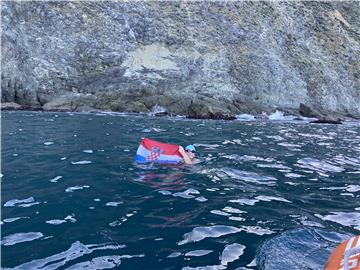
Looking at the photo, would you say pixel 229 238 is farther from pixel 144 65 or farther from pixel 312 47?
pixel 312 47

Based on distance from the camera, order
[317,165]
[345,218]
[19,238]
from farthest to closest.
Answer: [317,165] < [345,218] < [19,238]

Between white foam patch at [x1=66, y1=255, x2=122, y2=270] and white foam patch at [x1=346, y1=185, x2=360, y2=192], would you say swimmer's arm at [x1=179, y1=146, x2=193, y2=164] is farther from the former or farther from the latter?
white foam patch at [x1=66, y1=255, x2=122, y2=270]

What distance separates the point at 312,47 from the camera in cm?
4959

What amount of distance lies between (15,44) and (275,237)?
129 feet

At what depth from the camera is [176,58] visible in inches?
1731

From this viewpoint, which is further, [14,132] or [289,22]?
[289,22]

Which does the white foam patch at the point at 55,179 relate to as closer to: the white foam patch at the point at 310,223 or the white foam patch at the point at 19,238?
the white foam patch at the point at 19,238

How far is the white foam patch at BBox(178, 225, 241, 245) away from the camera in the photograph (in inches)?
296

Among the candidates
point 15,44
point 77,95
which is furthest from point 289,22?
point 15,44

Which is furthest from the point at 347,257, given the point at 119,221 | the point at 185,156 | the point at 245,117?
the point at 245,117

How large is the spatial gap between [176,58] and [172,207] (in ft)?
118

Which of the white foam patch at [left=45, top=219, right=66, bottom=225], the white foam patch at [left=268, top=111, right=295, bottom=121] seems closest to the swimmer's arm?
the white foam patch at [left=45, top=219, right=66, bottom=225]

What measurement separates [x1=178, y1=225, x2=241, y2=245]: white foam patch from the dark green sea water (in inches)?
0.7

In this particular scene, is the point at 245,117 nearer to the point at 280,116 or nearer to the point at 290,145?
the point at 280,116
